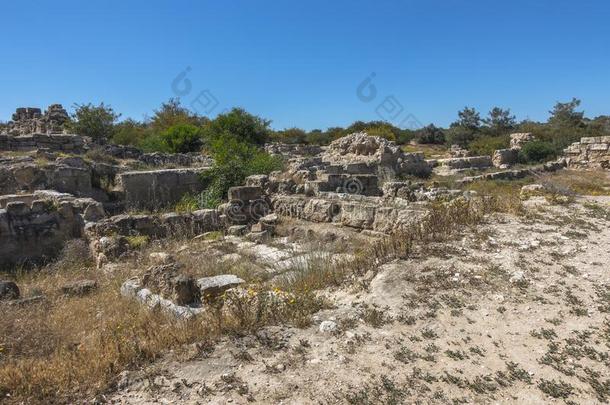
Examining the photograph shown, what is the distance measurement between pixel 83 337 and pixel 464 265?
4.29m

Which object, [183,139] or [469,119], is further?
[469,119]

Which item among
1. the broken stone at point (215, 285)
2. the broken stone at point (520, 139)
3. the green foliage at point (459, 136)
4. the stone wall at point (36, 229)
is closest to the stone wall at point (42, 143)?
the stone wall at point (36, 229)

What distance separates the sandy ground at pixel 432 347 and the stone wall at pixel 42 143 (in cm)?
1437

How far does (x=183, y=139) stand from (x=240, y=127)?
3.27m

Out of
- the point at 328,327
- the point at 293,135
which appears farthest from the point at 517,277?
the point at 293,135

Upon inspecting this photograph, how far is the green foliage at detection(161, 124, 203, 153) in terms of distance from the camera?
859 inches

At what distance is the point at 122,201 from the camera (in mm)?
11281

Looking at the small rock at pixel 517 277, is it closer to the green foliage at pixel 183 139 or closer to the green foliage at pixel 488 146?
the green foliage at pixel 183 139

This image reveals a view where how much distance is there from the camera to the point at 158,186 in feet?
38.4

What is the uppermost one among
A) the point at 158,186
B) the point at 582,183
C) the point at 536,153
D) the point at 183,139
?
the point at 183,139

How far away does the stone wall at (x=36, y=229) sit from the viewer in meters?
7.50

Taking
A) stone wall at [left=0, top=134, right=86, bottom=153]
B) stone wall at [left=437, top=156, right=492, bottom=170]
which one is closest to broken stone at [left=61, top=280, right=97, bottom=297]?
stone wall at [left=0, top=134, right=86, bottom=153]

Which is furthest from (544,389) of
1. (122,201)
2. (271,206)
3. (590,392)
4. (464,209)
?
(122,201)

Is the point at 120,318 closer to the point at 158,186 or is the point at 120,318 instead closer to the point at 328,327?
the point at 328,327
